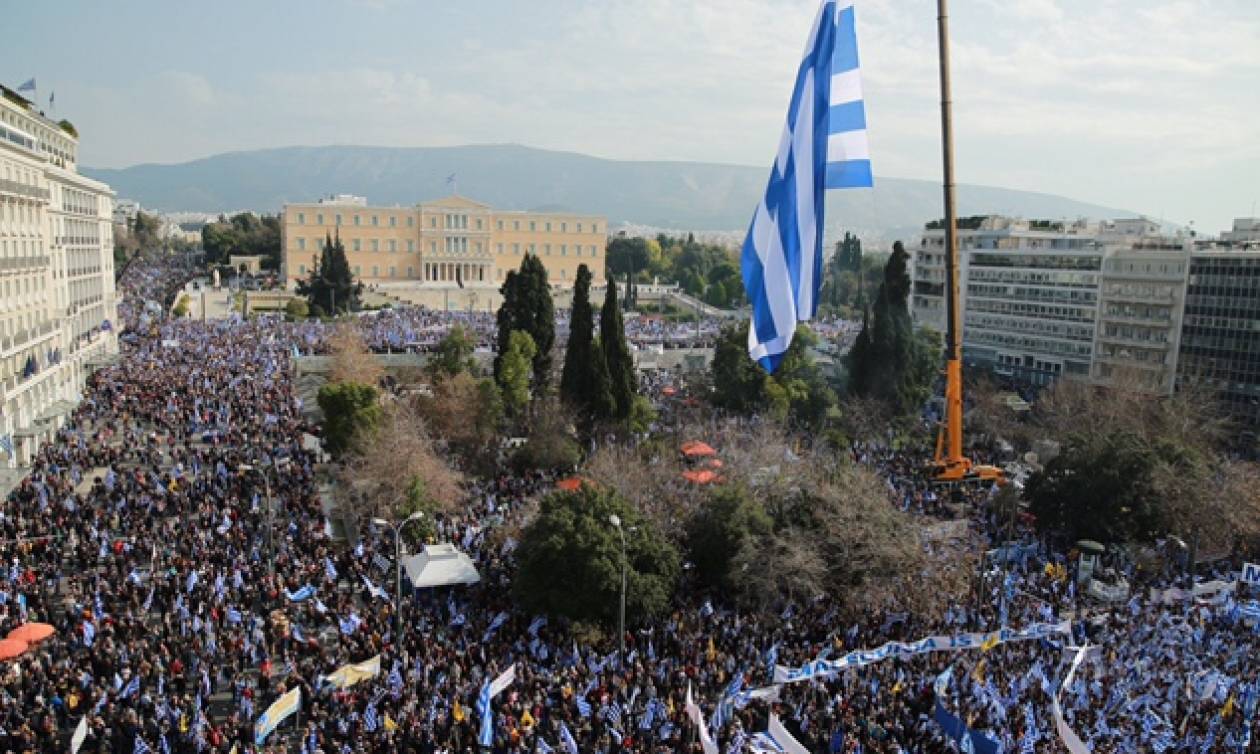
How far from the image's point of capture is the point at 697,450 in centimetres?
3048

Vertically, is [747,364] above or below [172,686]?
above

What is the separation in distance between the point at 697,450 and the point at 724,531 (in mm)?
10494

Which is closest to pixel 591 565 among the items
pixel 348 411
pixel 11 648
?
pixel 11 648

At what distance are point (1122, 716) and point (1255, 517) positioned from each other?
12790mm

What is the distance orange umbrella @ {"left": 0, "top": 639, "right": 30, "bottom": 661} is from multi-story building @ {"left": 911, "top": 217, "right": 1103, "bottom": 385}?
156 feet

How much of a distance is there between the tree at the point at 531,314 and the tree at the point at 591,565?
61.6 ft

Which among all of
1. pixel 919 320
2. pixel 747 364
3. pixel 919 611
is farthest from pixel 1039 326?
pixel 919 611

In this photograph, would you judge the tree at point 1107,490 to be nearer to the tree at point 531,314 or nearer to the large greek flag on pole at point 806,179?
the large greek flag on pole at point 806,179

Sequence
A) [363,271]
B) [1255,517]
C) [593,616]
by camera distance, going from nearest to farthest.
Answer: [593,616]
[1255,517]
[363,271]

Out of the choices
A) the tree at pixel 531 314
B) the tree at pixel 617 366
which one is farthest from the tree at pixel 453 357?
the tree at pixel 617 366

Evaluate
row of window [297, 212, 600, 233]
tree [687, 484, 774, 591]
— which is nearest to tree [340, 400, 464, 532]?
tree [687, 484, 774, 591]

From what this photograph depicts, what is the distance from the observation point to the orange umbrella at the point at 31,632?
1549 cm

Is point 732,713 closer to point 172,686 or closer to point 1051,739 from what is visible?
point 1051,739

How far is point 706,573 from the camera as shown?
814 inches
